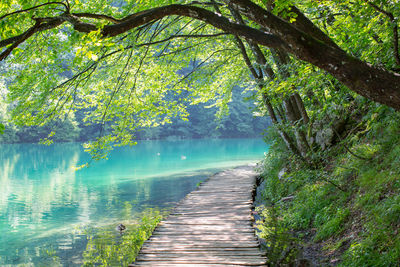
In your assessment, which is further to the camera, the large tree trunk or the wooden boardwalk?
the wooden boardwalk

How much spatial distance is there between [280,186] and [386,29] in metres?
6.58

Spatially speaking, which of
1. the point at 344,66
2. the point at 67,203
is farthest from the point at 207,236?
the point at 67,203

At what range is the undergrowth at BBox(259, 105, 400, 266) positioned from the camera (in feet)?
15.0

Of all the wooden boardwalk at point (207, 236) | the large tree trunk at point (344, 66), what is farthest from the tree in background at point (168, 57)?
the wooden boardwalk at point (207, 236)

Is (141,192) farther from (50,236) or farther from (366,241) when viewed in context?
(366,241)

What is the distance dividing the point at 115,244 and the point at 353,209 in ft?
17.9

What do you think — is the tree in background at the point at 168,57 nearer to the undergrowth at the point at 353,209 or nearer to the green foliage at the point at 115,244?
the undergrowth at the point at 353,209

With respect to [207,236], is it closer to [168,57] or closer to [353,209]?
[353,209]

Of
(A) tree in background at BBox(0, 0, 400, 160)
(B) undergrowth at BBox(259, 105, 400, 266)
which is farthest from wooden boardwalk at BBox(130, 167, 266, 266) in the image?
(A) tree in background at BBox(0, 0, 400, 160)

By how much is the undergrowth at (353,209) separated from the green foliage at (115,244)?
9.59 ft

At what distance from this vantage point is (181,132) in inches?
2835

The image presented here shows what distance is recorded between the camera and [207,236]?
6.61 meters

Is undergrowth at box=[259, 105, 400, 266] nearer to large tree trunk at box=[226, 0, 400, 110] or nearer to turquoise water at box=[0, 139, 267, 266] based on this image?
large tree trunk at box=[226, 0, 400, 110]

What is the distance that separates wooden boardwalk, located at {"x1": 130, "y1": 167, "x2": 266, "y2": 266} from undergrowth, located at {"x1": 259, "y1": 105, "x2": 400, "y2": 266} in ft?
2.30
